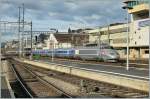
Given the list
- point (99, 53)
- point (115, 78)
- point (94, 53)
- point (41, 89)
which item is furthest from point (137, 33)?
point (41, 89)

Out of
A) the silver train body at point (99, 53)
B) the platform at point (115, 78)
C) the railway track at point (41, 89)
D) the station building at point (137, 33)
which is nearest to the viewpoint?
the railway track at point (41, 89)

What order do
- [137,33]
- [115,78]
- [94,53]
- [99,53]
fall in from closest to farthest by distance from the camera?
[115,78] < [99,53] < [94,53] < [137,33]

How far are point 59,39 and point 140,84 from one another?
134m

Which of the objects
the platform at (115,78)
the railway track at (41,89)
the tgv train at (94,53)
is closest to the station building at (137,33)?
the tgv train at (94,53)

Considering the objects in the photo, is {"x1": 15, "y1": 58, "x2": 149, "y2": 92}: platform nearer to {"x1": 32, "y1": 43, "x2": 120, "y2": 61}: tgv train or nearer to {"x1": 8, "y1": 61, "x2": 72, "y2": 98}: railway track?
{"x1": 8, "y1": 61, "x2": 72, "y2": 98}: railway track

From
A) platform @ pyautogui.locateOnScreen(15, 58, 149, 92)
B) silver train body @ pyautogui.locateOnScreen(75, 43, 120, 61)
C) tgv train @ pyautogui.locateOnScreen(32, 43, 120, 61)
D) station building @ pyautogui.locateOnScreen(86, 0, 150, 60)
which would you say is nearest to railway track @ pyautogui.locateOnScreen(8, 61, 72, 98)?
platform @ pyautogui.locateOnScreen(15, 58, 149, 92)

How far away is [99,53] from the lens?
6250cm

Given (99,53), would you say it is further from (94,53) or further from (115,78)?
(115,78)

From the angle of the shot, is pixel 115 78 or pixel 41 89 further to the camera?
pixel 115 78

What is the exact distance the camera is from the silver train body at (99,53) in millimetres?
59188

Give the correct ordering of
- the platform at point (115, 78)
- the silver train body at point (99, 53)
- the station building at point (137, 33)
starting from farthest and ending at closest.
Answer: the station building at point (137, 33) < the silver train body at point (99, 53) < the platform at point (115, 78)

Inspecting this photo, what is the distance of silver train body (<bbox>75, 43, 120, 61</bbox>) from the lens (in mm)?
59188

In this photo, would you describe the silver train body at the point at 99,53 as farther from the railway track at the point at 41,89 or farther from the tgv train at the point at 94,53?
the railway track at the point at 41,89

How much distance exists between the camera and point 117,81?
26438 mm
